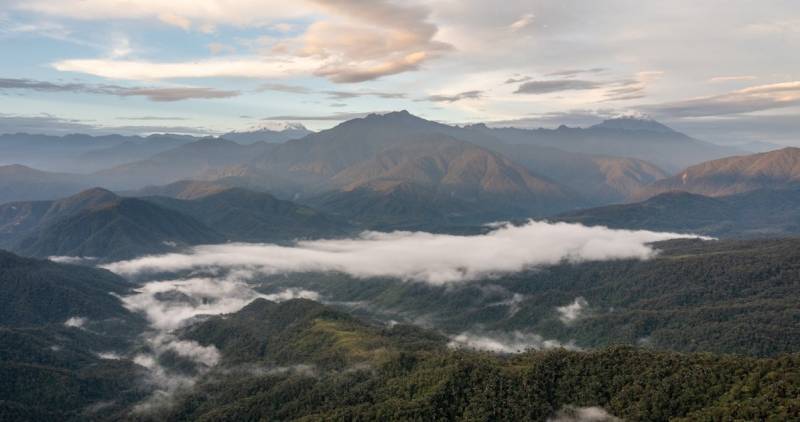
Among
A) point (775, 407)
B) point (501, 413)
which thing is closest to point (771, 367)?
point (775, 407)

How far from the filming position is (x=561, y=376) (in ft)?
646

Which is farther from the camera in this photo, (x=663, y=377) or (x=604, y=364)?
(x=604, y=364)

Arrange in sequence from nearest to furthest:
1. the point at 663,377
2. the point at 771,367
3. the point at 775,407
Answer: the point at 775,407
the point at 771,367
the point at 663,377

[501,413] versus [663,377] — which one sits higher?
[663,377]

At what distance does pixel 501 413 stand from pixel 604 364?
142 feet

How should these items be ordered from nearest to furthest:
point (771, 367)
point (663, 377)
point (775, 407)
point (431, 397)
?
1. point (775, 407)
2. point (771, 367)
3. point (663, 377)
4. point (431, 397)

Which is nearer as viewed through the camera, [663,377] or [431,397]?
[663,377]

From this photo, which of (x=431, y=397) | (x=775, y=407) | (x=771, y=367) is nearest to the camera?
(x=775, y=407)

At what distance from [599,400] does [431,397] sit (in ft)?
184

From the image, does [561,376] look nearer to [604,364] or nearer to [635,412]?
[604,364]

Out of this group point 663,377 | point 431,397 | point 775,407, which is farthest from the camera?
point 431,397

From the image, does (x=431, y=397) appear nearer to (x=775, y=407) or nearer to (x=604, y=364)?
(x=604, y=364)

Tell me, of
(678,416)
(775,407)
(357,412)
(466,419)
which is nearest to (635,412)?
(678,416)

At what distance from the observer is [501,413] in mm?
183750
